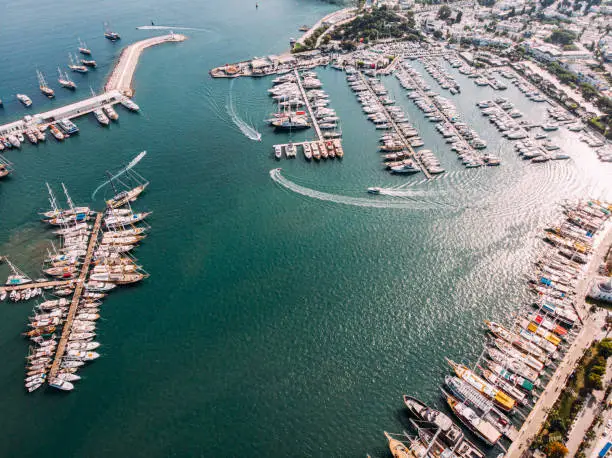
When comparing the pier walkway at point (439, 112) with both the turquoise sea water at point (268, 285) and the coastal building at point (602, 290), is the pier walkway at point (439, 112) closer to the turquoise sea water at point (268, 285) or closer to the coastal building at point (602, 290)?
the turquoise sea water at point (268, 285)

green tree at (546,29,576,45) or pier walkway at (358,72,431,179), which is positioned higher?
green tree at (546,29,576,45)

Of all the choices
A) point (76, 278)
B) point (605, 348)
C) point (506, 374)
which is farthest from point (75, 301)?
point (605, 348)

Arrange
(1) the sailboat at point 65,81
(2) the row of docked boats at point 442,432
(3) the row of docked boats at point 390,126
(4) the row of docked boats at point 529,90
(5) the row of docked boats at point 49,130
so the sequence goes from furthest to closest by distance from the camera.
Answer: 1. (1) the sailboat at point 65,81
2. (4) the row of docked boats at point 529,90
3. (5) the row of docked boats at point 49,130
4. (3) the row of docked boats at point 390,126
5. (2) the row of docked boats at point 442,432

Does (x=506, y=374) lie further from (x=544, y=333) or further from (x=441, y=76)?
(x=441, y=76)

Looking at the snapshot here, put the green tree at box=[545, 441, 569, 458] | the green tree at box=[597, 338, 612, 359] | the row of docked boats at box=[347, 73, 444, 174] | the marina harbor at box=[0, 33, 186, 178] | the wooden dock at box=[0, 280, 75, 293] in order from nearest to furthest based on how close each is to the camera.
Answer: the green tree at box=[545, 441, 569, 458] < the green tree at box=[597, 338, 612, 359] < the wooden dock at box=[0, 280, 75, 293] < the row of docked boats at box=[347, 73, 444, 174] < the marina harbor at box=[0, 33, 186, 178]

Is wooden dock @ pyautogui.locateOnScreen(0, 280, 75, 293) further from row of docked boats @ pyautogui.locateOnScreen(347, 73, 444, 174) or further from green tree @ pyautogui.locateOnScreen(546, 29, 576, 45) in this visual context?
green tree @ pyautogui.locateOnScreen(546, 29, 576, 45)

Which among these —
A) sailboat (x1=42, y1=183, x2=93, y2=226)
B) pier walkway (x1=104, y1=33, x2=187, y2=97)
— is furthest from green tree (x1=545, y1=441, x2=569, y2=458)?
pier walkway (x1=104, y1=33, x2=187, y2=97)

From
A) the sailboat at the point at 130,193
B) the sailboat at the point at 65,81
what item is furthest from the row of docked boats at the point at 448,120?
the sailboat at the point at 65,81
